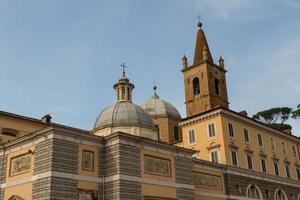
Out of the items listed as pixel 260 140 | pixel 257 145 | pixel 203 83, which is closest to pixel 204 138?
pixel 257 145

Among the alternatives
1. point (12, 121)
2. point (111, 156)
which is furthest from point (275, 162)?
point (12, 121)

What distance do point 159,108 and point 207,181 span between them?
58.0 ft

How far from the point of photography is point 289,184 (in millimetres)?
44812

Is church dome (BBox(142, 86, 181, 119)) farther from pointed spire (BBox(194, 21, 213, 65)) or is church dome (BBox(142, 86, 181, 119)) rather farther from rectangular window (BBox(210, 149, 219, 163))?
rectangular window (BBox(210, 149, 219, 163))

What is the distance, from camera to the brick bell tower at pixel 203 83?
46.0 meters

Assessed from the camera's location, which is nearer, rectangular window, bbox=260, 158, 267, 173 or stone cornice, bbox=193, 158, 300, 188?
stone cornice, bbox=193, 158, 300, 188

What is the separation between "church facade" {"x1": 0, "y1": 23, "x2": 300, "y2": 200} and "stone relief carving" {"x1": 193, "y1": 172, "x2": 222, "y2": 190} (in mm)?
78

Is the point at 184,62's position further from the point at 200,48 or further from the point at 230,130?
the point at 230,130

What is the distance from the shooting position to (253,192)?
40188 mm

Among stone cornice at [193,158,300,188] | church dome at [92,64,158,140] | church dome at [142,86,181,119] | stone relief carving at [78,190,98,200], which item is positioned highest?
church dome at [142,86,181,119]

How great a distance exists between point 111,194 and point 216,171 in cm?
1222

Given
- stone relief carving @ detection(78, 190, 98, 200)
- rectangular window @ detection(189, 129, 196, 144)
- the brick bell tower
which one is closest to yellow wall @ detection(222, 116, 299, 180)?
rectangular window @ detection(189, 129, 196, 144)

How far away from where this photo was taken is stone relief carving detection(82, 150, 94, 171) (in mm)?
27727

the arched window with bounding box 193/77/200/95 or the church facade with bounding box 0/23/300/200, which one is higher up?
the arched window with bounding box 193/77/200/95
